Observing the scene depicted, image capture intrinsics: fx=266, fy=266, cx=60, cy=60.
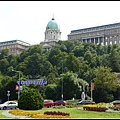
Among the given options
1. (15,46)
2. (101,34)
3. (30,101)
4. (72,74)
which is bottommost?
(30,101)

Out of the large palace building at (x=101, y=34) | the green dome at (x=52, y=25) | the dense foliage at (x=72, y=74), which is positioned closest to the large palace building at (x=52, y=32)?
the green dome at (x=52, y=25)

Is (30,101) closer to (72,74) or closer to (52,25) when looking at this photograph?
(72,74)

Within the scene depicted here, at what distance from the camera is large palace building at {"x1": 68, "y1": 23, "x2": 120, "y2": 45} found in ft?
435

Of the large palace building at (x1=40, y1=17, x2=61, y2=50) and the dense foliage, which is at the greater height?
the large palace building at (x1=40, y1=17, x2=61, y2=50)

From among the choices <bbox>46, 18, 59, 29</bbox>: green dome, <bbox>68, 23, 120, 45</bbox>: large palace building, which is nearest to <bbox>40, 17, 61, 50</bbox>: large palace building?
<bbox>46, 18, 59, 29</bbox>: green dome

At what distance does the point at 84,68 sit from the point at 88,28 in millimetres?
78791

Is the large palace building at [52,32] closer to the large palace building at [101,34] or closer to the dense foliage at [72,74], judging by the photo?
the large palace building at [101,34]

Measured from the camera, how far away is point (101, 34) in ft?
449

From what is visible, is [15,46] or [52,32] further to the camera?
[15,46]

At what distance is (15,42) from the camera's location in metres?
161

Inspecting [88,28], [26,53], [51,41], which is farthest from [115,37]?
[26,53]

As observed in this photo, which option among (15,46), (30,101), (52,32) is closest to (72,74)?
(30,101)

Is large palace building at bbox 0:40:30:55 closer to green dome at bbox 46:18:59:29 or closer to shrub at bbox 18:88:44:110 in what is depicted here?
green dome at bbox 46:18:59:29

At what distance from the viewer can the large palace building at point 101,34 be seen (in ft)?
435
